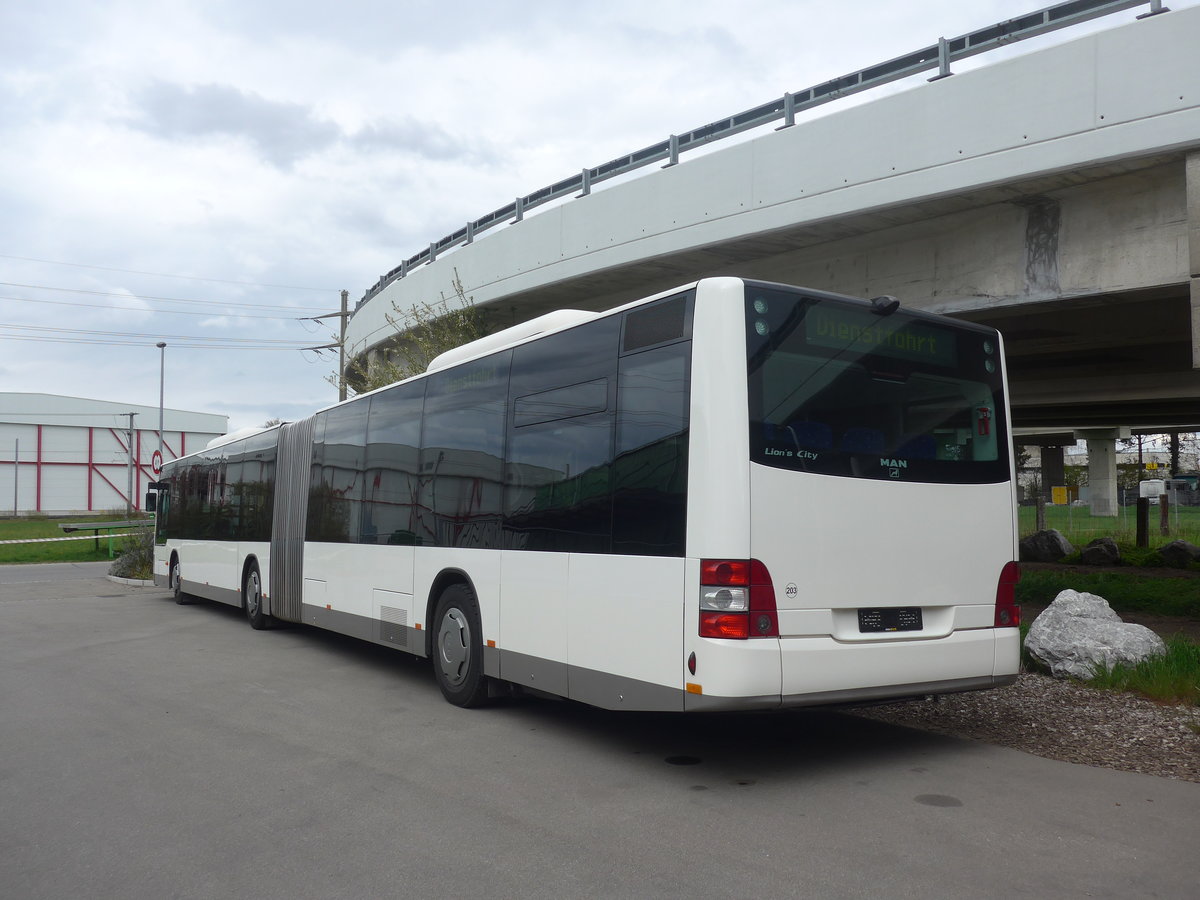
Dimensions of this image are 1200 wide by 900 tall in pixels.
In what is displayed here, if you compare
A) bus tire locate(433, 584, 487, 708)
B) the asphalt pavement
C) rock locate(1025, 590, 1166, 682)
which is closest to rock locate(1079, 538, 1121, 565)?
rock locate(1025, 590, 1166, 682)

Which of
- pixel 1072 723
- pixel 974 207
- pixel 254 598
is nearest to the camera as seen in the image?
pixel 1072 723

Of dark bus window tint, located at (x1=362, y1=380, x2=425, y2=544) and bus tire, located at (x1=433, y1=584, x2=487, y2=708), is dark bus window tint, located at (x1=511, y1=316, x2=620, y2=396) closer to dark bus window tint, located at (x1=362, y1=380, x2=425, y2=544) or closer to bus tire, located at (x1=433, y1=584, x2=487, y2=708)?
bus tire, located at (x1=433, y1=584, x2=487, y2=708)

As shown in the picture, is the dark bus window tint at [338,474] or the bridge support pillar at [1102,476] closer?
the dark bus window tint at [338,474]

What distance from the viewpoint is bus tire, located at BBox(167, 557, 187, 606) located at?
19.3 meters

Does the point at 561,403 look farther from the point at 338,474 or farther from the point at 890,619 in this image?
the point at 338,474

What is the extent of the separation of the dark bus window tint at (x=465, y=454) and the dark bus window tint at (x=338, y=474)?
6.30ft

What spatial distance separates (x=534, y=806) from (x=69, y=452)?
85.9m

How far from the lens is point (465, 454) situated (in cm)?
905

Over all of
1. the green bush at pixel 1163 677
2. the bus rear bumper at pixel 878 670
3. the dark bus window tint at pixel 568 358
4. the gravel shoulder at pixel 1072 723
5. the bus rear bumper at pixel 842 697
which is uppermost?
the dark bus window tint at pixel 568 358

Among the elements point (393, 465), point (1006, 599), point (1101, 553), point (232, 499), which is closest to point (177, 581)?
point (232, 499)

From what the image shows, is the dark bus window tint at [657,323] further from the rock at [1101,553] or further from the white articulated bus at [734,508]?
the rock at [1101,553]

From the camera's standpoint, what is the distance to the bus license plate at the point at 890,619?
6.36m

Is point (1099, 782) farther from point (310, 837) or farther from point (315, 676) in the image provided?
point (315, 676)

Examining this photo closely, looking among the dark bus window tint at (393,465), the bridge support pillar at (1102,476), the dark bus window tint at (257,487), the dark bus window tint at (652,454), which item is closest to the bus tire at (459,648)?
the dark bus window tint at (393,465)
